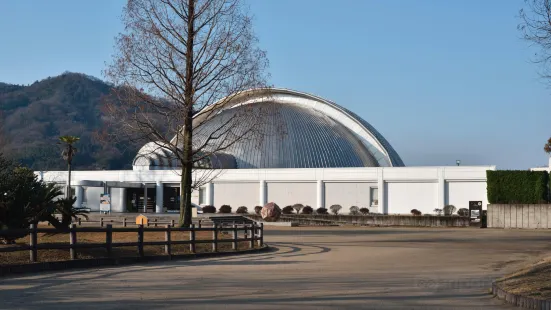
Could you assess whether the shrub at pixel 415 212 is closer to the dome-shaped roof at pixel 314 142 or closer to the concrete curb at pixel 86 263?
the dome-shaped roof at pixel 314 142

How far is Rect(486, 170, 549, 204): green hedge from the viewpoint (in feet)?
199

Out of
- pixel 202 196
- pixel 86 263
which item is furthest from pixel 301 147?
pixel 86 263

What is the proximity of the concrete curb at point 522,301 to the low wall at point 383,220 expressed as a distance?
50.2m

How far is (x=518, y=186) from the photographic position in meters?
61.6

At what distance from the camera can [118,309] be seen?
13703 mm

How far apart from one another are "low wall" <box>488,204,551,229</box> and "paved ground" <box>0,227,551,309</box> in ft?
107

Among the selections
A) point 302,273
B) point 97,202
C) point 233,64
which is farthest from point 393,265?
point 97,202

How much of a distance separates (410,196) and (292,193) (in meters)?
13.1

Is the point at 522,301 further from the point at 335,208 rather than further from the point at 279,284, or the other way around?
the point at 335,208

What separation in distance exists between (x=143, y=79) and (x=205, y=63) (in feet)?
9.76

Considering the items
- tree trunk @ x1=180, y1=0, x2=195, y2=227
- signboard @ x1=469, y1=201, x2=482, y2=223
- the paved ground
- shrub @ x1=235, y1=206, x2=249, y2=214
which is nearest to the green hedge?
signboard @ x1=469, y1=201, x2=482, y2=223

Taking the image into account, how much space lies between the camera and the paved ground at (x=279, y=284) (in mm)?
14805

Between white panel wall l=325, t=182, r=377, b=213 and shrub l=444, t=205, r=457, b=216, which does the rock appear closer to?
white panel wall l=325, t=182, r=377, b=213

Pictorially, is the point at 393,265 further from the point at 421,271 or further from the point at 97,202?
the point at 97,202
